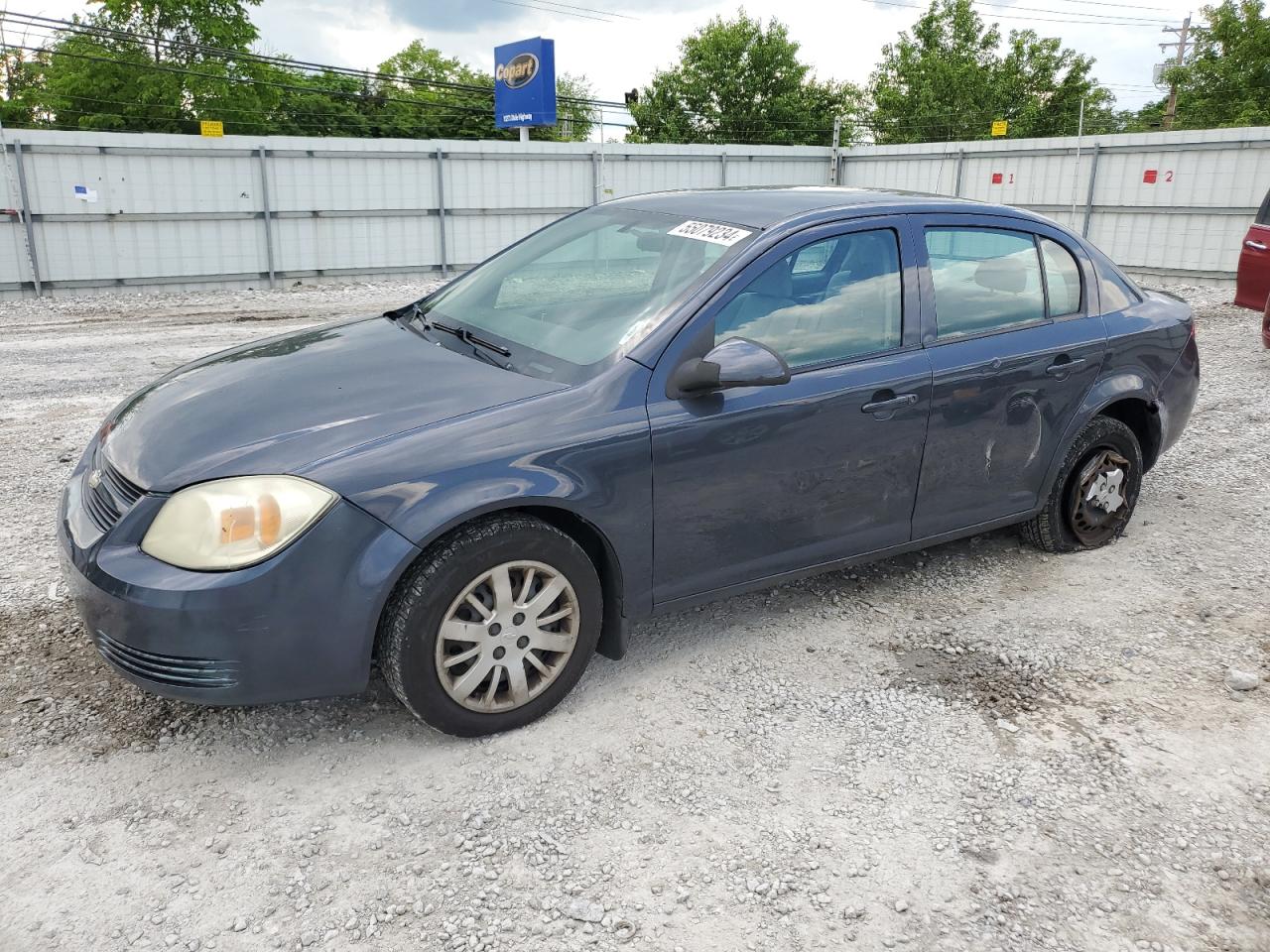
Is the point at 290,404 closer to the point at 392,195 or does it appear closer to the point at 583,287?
the point at 583,287

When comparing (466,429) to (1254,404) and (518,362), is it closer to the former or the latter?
(518,362)

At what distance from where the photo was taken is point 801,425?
353 centimetres

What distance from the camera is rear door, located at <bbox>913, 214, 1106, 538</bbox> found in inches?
156

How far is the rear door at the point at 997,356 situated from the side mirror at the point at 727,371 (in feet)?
3.02

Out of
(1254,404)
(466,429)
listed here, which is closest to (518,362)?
(466,429)

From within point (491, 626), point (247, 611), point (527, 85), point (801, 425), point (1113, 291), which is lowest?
point (491, 626)

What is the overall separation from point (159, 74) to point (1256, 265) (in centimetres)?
4653

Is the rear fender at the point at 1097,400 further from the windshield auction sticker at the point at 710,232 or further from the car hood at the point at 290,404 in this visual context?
the car hood at the point at 290,404

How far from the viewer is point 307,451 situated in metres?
2.87

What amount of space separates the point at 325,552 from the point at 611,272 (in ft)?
5.30

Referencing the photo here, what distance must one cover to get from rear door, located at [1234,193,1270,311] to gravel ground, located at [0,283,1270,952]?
254 inches

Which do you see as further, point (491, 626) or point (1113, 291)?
point (1113, 291)

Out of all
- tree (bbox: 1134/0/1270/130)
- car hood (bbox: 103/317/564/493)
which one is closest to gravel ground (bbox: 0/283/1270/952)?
car hood (bbox: 103/317/564/493)

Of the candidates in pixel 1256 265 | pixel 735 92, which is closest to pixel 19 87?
pixel 735 92
